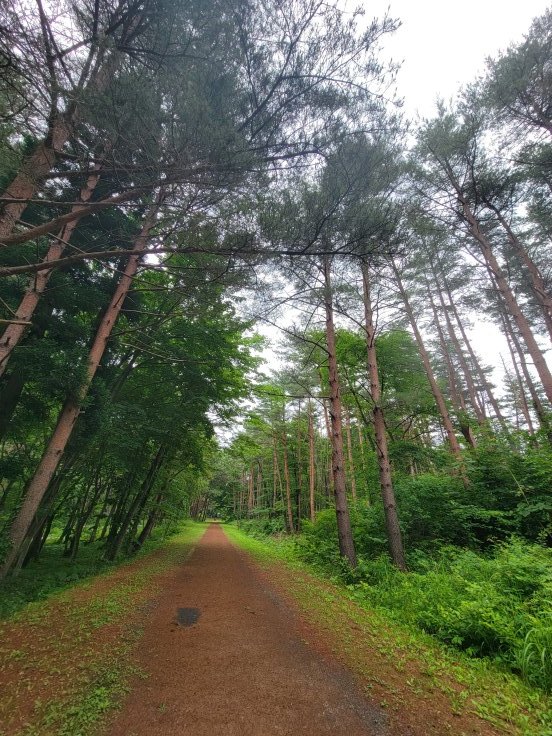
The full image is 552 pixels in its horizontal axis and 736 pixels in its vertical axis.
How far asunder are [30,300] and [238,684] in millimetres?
6366

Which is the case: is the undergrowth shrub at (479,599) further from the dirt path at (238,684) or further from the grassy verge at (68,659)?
the grassy verge at (68,659)

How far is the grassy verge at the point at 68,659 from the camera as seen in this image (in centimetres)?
222

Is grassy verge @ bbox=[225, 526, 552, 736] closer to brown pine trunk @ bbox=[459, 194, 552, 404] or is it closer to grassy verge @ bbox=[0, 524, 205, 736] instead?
grassy verge @ bbox=[0, 524, 205, 736]

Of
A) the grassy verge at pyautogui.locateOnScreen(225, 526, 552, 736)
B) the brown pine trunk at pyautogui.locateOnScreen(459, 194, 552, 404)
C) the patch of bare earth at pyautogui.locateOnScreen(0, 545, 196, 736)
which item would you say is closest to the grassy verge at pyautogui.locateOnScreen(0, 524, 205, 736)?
the patch of bare earth at pyautogui.locateOnScreen(0, 545, 196, 736)

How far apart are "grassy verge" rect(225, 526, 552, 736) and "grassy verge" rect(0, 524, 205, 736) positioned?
231 centimetres

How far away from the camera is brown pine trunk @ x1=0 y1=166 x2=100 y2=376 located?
16.2ft

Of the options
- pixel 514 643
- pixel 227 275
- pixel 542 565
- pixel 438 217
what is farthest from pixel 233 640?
pixel 438 217

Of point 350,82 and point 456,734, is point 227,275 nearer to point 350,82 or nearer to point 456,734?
point 350,82

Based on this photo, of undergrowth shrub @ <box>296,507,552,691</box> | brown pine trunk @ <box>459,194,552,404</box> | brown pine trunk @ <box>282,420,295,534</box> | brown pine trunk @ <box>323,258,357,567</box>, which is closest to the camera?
undergrowth shrub @ <box>296,507,552,691</box>

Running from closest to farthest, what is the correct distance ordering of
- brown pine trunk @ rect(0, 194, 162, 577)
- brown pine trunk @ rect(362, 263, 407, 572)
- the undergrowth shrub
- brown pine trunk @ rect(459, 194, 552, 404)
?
the undergrowth shrub → brown pine trunk @ rect(0, 194, 162, 577) → brown pine trunk @ rect(362, 263, 407, 572) → brown pine trunk @ rect(459, 194, 552, 404)

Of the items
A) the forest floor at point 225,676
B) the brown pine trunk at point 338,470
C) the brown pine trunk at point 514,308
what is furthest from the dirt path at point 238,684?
the brown pine trunk at point 514,308

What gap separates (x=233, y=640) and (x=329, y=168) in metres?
6.45

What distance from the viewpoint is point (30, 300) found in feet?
17.8

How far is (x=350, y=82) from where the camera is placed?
164 inches
